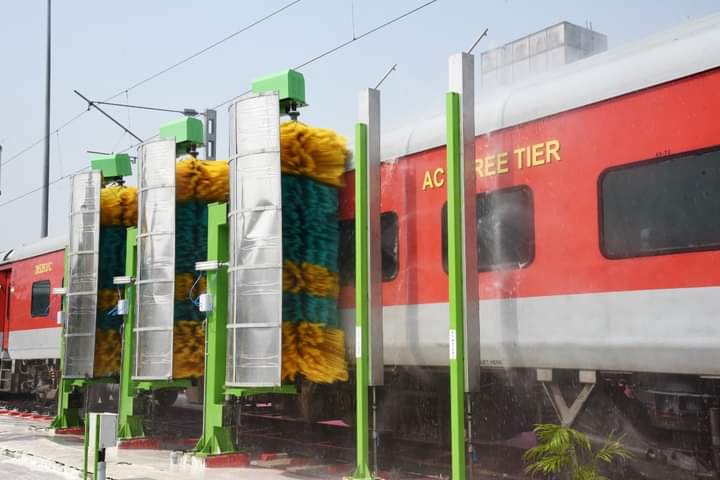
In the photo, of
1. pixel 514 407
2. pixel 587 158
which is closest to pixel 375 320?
pixel 514 407

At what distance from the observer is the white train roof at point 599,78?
625 cm

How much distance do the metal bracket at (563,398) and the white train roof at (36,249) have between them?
12973 millimetres

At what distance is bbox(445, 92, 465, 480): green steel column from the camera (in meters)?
6.62

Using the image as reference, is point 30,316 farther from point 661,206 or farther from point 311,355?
point 661,206

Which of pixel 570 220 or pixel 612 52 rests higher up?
pixel 612 52

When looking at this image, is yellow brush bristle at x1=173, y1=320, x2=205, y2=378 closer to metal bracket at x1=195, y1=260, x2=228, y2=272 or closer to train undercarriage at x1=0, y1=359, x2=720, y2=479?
metal bracket at x1=195, y1=260, x2=228, y2=272

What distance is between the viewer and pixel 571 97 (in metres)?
7.04

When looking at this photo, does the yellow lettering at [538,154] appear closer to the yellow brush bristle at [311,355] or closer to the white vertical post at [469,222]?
the white vertical post at [469,222]

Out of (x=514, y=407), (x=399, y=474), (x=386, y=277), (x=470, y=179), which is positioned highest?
(x=470, y=179)

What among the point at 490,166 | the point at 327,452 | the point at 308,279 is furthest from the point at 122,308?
the point at 490,166

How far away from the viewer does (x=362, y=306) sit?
25.7ft

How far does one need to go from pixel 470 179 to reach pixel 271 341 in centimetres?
312

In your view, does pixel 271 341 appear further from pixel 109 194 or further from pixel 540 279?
pixel 109 194

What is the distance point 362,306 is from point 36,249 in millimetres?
13962
